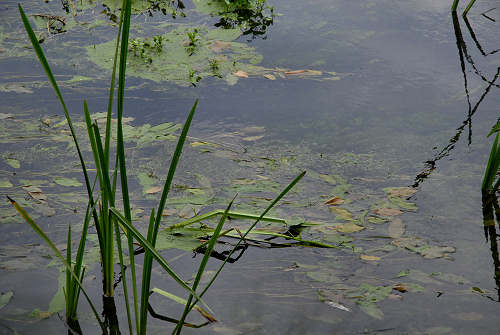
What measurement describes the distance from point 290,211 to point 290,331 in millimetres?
511

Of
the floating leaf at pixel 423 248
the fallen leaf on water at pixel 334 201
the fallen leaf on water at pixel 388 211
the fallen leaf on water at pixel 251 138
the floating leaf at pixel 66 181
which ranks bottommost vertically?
the floating leaf at pixel 423 248

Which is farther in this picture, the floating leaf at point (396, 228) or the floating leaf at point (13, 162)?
the floating leaf at point (13, 162)

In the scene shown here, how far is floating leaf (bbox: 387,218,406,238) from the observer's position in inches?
60.5

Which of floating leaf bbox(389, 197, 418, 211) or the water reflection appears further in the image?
the water reflection

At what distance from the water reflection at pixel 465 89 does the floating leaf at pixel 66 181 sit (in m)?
1.28

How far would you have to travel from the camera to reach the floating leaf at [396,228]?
1.54 metres

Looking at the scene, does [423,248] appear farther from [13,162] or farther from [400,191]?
[13,162]

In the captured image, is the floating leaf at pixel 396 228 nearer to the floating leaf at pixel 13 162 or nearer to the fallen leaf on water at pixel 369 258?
the fallen leaf on water at pixel 369 258

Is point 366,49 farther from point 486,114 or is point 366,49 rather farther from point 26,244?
point 26,244

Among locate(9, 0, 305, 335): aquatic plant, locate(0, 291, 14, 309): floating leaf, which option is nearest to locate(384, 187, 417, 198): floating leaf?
locate(9, 0, 305, 335): aquatic plant

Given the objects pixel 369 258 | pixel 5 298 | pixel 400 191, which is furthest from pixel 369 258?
pixel 5 298

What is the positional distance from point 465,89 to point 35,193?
203 centimetres

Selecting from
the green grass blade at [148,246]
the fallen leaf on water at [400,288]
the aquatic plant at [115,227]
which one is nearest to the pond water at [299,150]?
the fallen leaf on water at [400,288]

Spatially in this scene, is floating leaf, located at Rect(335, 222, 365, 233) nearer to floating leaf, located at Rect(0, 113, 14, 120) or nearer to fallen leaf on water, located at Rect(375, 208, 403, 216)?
fallen leaf on water, located at Rect(375, 208, 403, 216)
